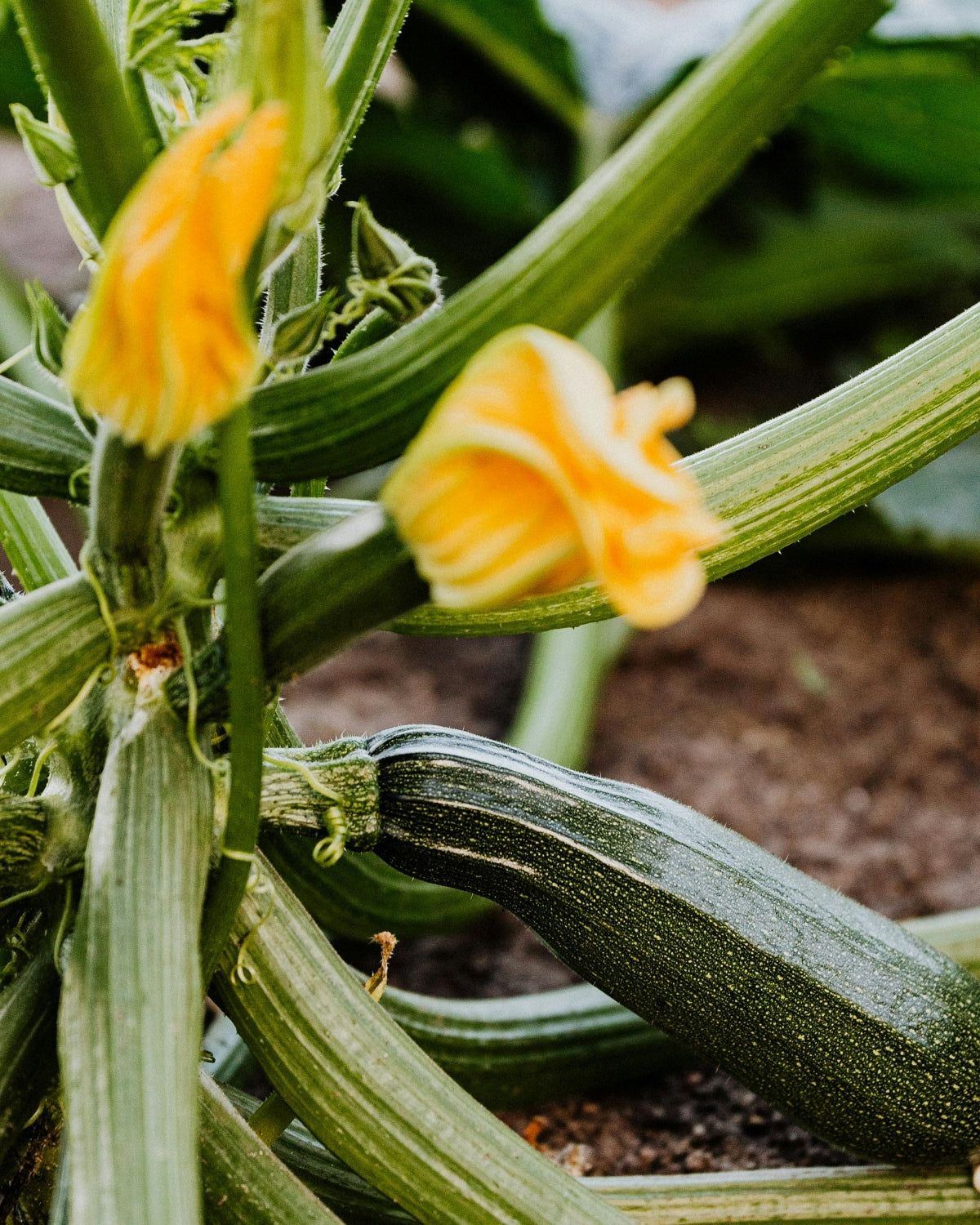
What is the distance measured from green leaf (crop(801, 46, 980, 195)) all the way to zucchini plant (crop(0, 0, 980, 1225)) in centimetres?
147

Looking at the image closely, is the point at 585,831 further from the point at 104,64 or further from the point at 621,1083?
the point at 104,64

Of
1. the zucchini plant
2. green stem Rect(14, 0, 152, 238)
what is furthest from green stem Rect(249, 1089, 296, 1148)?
green stem Rect(14, 0, 152, 238)

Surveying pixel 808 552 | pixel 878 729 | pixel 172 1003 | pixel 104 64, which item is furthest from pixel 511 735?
pixel 104 64

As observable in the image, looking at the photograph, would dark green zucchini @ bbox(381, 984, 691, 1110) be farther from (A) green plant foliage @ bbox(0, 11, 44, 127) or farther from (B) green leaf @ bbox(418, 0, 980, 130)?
(B) green leaf @ bbox(418, 0, 980, 130)

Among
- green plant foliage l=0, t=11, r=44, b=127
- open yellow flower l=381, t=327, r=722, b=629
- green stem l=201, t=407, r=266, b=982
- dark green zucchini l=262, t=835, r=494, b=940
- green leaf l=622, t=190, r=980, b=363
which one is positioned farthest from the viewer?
green leaf l=622, t=190, r=980, b=363

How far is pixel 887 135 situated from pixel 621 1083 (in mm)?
2072

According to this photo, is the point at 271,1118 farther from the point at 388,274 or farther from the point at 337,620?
the point at 388,274

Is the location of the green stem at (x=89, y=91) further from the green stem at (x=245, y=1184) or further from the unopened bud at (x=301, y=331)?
the green stem at (x=245, y=1184)

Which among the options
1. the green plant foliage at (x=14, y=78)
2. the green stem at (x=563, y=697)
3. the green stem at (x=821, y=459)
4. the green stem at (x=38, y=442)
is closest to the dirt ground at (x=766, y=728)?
the green stem at (x=563, y=697)

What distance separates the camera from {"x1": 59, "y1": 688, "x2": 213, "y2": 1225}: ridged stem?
71 cm

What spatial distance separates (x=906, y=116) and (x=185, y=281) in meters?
2.27

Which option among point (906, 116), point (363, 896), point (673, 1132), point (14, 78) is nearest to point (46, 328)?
point (363, 896)

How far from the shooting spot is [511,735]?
82.7 inches

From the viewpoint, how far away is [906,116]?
245cm
